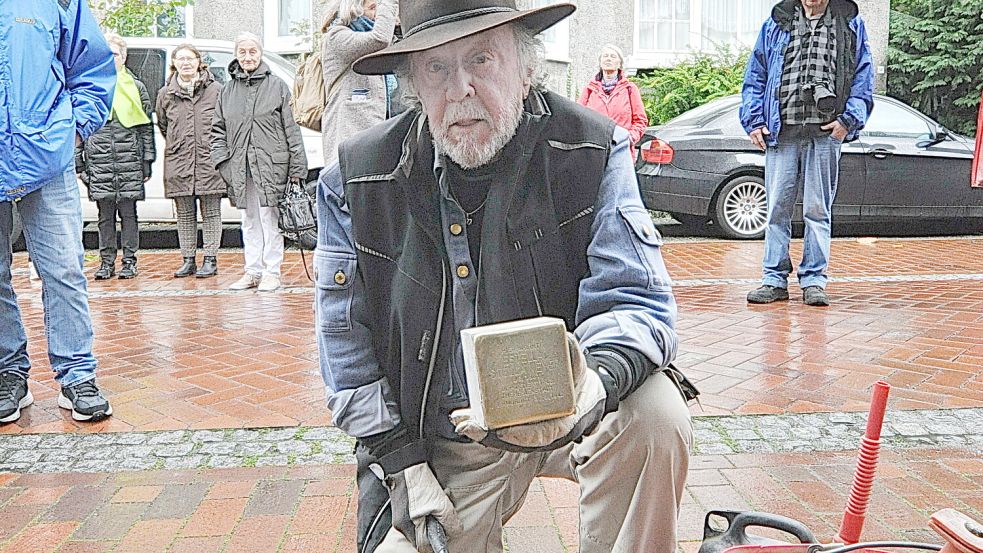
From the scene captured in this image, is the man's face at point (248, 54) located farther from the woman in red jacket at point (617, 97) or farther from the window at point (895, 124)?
the window at point (895, 124)

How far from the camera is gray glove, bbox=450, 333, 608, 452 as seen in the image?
5.70 feet

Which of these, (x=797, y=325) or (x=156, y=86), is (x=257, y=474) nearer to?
(x=797, y=325)

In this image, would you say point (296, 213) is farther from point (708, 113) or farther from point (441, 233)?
point (708, 113)

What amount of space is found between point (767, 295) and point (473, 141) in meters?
4.52

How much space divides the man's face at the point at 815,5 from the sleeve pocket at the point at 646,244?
4.48 meters

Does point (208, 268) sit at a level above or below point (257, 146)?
below

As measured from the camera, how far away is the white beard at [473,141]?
208cm

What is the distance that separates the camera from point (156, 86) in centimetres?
907

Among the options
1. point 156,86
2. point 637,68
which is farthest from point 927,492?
point 637,68

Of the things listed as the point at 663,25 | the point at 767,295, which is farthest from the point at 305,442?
the point at 663,25

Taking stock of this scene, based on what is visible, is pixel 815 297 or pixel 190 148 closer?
pixel 815 297

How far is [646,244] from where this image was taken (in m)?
2.13

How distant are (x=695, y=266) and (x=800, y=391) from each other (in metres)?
3.84

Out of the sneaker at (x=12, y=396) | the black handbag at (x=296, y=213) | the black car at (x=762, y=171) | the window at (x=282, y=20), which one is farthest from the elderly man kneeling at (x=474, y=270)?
the window at (x=282, y=20)
